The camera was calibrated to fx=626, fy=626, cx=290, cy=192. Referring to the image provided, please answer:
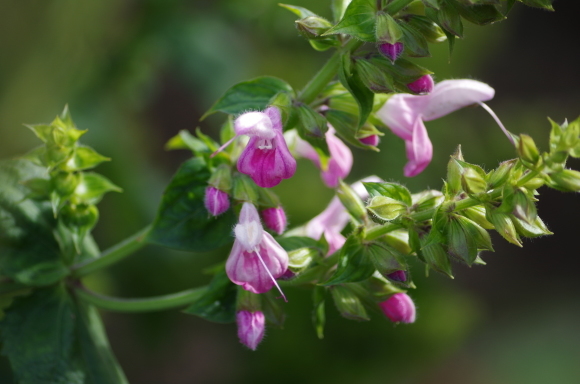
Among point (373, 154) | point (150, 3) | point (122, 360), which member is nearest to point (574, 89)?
point (373, 154)

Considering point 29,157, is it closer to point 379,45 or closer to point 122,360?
point 379,45

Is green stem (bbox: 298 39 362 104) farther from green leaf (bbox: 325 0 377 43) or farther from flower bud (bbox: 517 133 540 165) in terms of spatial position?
flower bud (bbox: 517 133 540 165)

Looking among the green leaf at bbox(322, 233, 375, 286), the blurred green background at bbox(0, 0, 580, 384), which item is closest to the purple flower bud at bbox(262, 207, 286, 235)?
the green leaf at bbox(322, 233, 375, 286)

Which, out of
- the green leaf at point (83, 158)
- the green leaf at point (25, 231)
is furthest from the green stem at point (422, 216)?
the green leaf at point (25, 231)

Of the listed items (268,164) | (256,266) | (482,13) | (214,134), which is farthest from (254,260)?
(214,134)

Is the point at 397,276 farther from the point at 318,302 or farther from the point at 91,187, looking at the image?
the point at 91,187

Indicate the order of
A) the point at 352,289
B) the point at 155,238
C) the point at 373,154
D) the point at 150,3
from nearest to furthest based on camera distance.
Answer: the point at 352,289 < the point at 155,238 < the point at 150,3 < the point at 373,154

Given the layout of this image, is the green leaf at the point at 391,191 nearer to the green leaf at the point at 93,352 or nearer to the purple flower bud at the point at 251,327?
the purple flower bud at the point at 251,327
